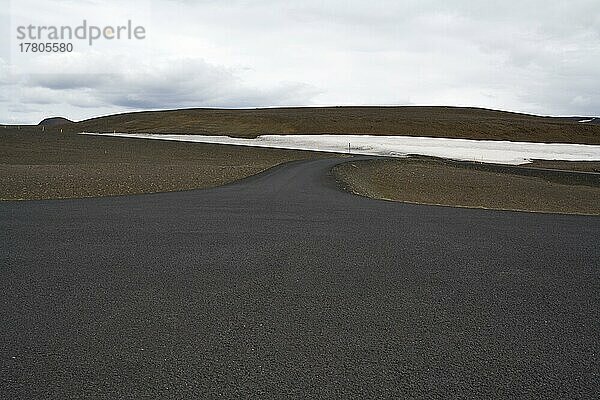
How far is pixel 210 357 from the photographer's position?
480 centimetres

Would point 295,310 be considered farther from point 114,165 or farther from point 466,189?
point 114,165

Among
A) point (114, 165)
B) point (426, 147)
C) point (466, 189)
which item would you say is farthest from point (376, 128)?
point (466, 189)

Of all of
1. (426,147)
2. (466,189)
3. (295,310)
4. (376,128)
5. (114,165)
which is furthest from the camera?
(376,128)


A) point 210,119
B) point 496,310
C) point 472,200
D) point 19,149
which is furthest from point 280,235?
point 210,119

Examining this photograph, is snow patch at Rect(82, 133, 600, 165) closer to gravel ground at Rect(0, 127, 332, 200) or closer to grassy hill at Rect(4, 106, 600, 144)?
gravel ground at Rect(0, 127, 332, 200)

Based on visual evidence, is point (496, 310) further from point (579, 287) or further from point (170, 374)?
point (170, 374)

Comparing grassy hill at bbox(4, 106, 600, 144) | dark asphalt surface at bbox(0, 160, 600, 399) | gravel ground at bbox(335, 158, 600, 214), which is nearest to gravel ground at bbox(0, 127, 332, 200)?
gravel ground at bbox(335, 158, 600, 214)

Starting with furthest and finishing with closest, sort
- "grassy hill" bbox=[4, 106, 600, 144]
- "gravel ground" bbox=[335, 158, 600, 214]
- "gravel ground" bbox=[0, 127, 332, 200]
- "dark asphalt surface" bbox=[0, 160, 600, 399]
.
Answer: "grassy hill" bbox=[4, 106, 600, 144] → "gravel ground" bbox=[335, 158, 600, 214] → "gravel ground" bbox=[0, 127, 332, 200] → "dark asphalt surface" bbox=[0, 160, 600, 399]

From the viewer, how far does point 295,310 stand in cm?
610

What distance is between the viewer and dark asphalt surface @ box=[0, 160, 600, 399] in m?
4.41

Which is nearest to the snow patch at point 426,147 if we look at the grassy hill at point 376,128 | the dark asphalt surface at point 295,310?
the grassy hill at point 376,128

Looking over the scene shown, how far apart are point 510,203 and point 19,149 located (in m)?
37.3

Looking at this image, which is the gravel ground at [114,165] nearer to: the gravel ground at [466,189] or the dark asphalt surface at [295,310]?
the gravel ground at [466,189]

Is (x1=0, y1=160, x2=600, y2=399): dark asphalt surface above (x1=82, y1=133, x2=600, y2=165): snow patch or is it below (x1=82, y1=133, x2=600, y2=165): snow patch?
below
